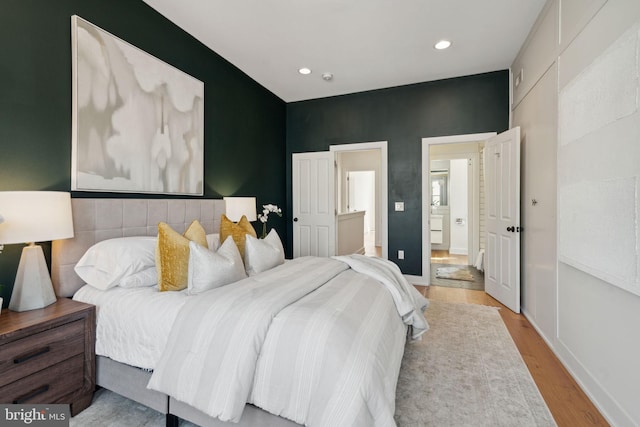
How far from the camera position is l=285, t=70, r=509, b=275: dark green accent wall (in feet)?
13.1

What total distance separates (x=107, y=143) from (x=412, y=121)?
3775mm

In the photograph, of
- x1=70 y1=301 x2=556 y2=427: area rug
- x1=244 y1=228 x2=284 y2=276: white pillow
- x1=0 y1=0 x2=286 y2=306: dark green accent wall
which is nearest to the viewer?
x1=70 y1=301 x2=556 y2=427: area rug

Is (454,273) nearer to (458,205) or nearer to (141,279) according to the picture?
(458,205)

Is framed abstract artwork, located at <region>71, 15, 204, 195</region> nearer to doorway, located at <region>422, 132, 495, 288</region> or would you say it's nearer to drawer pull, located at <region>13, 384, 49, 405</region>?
drawer pull, located at <region>13, 384, 49, 405</region>

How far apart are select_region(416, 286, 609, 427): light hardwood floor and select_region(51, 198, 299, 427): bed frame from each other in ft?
5.37

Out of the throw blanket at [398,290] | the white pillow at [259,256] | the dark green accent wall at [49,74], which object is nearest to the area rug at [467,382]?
the throw blanket at [398,290]

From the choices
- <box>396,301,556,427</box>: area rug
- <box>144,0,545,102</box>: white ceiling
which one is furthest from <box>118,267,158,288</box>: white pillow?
<box>144,0,545,102</box>: white ceiling

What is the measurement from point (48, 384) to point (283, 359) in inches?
52.6

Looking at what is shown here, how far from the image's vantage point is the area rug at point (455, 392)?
1.62 m

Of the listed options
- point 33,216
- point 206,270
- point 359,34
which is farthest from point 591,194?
point 33,216

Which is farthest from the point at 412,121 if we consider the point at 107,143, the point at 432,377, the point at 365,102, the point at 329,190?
the point at 107,143

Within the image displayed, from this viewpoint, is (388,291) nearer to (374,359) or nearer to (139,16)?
(374,359)

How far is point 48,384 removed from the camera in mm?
1543

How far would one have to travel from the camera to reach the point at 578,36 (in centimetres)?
198
